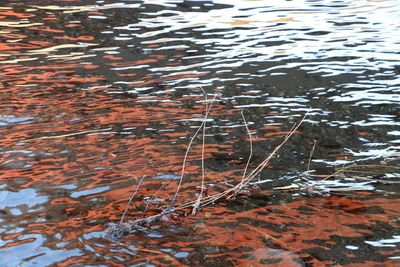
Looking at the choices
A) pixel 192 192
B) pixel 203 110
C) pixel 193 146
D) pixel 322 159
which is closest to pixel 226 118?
pixel 203 110

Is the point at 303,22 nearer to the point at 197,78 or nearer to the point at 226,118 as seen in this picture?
the point at 197,78

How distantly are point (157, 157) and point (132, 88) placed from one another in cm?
229

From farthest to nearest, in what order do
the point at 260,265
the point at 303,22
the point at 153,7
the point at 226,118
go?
the point at 153,7
the point at 303,22
the point at 226,118
the point at 260,265

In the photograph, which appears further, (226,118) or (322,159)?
(226,118)

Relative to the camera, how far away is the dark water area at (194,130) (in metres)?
5.18

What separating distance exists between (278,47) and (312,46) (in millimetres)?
483

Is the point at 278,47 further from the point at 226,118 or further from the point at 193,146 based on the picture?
the point at 193,146

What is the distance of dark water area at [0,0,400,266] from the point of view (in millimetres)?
5176

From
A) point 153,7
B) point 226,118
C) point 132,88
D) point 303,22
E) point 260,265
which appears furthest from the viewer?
point 153,7

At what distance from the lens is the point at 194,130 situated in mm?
7457

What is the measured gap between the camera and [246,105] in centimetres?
820

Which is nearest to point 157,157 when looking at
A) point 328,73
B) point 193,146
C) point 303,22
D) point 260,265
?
point 193,146

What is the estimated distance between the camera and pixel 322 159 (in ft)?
21.9

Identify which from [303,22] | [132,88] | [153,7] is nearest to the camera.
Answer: [132,88]
